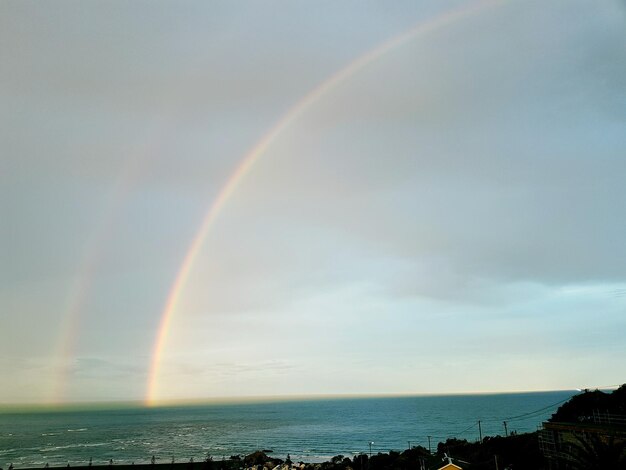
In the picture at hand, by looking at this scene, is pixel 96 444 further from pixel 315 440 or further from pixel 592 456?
pixel 592 456

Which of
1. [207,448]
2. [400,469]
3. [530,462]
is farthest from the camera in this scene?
[207,448]

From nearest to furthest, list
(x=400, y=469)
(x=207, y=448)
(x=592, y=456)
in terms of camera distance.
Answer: (x=592, y=456), (x=400, y=469), (x=207, y=448)

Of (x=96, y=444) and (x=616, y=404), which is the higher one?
(x=616, y=404)

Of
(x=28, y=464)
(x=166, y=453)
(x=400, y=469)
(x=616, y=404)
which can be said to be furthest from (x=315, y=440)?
(x=616, y=404)

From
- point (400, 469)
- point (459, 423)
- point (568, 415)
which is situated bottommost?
point (459, 423)

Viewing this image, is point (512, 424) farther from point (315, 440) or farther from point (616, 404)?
point (616, 404)

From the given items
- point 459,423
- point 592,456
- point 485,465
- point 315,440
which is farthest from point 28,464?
point 459,423

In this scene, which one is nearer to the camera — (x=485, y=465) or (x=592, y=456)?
(x=592, y=456)

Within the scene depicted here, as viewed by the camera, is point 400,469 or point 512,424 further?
point 512,424

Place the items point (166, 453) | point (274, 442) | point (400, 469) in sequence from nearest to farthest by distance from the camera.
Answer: point (400, 469)
point (166, 453)
point (274, 442)
